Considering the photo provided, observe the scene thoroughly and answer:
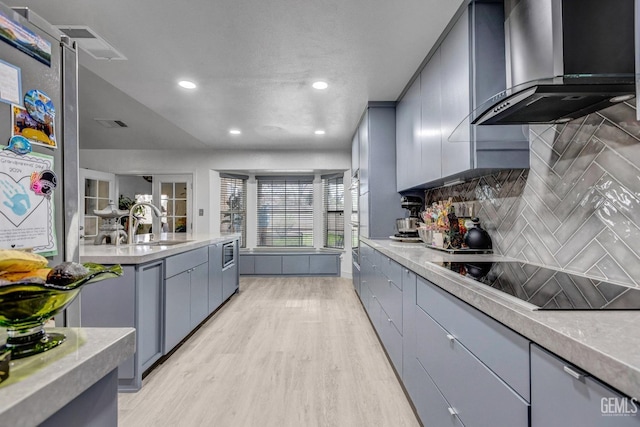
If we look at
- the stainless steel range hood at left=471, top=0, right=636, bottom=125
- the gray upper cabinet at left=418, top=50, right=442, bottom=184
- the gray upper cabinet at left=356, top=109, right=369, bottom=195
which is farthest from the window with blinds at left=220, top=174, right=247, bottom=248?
the stainless steel range hood at left=471, top=0, right=636, bottom=125

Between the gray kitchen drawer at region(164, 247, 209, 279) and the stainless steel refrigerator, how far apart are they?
1.60 meters

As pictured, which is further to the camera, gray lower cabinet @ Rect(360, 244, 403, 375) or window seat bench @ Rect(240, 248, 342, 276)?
window seat bench @ Rect(240, 248, 342, 276)

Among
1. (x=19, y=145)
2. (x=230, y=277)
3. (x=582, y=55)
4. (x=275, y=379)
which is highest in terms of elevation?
A: (x=582, y=55)

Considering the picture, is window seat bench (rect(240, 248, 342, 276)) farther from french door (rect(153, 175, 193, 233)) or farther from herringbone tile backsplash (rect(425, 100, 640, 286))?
herringbone tile backsplash (rect(425, 100, 640, 286))

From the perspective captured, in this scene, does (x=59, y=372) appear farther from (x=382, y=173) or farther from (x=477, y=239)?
(x=382, y=173)

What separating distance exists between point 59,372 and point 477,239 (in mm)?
2258

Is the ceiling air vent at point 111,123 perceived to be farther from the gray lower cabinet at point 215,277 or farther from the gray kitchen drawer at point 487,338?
the gray kitchen drawer at point 487,338

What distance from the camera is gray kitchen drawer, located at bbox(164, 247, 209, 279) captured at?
255 cm

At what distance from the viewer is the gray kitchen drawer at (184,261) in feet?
8.36

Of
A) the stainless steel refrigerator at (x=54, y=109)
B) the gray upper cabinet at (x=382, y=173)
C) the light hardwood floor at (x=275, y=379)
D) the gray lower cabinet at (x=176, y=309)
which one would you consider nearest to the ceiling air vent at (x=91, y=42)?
the stainless steel refrigerator at (x=54, y=109)

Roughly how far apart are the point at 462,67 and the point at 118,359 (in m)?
2.15

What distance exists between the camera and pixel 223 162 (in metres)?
6.00

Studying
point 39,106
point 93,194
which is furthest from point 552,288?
point 93,194

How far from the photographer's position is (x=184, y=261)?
9.29ft
